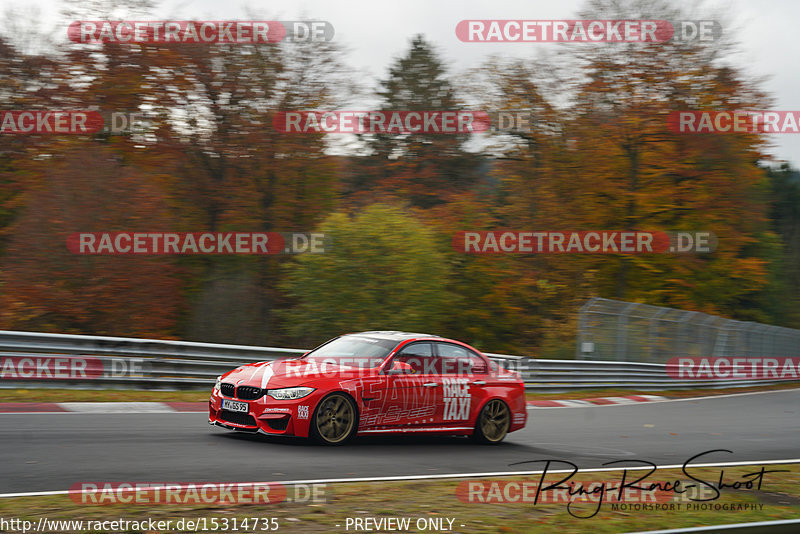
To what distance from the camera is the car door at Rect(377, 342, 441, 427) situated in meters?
10.2

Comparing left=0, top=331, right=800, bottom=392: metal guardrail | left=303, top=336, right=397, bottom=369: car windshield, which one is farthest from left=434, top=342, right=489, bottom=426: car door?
left=0, top=331, right=800, bottom=392: metal guardrail

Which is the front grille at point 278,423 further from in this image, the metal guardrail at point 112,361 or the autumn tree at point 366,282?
the autumn tree at point 366,282

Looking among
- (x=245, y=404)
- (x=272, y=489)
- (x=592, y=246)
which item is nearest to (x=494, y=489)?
(x=272, y=489)

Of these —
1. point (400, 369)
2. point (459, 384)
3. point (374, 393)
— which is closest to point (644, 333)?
point (459, 384)

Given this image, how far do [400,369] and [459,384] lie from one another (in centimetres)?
105

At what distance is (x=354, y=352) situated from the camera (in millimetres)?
10625

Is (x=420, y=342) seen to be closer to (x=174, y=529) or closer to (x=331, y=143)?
(x=174, y=529)

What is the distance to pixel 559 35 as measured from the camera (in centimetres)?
3472

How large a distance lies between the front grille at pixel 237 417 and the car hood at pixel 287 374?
33cm

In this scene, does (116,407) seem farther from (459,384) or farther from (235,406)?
(459,384)

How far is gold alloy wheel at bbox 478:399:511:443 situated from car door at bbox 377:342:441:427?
3.04 ft

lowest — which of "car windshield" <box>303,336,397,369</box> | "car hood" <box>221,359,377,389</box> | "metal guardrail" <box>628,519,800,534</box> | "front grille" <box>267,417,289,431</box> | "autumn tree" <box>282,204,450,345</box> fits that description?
"metal guardrail" <box>628,519,800,534</box>

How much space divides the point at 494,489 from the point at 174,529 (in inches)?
126

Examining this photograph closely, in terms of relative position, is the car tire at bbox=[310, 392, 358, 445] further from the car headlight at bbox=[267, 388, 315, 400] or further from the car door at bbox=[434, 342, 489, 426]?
the car door at bbox=[434, 342, 489, 426]
